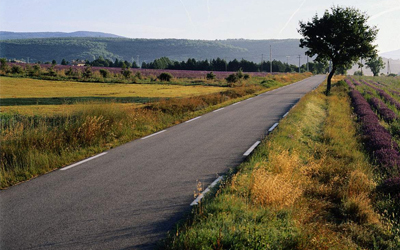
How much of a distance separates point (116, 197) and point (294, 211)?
313cm

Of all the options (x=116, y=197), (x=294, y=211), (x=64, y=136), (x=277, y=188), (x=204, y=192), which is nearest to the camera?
(x=294, y=211)

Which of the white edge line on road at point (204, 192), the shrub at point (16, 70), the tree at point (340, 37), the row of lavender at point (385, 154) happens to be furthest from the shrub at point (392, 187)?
the shrub at point (16, 70)

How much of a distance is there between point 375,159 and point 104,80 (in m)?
38.7

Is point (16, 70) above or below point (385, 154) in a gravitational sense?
above

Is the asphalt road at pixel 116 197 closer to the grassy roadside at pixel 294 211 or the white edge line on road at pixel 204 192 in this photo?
the white edge line on road at pixel 204 192

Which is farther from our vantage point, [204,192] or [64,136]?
[64,136]

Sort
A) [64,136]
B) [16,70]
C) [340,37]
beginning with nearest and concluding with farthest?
[64,136] < [340,37] < [16,70]

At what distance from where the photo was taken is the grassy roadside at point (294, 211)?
4.07 meters

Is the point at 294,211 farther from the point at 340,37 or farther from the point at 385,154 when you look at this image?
the point at 340,37

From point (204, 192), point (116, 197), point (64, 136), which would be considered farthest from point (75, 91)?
point (204, 192)

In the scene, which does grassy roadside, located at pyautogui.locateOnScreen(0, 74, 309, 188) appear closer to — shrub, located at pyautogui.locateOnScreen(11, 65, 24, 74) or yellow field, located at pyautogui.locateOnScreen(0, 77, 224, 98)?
yellow field, located at pyautogui.locateOnScreen(0, 77, 224, 98)

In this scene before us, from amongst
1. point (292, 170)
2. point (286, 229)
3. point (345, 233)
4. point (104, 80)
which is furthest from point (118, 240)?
point (104, 80)

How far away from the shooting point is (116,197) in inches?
234

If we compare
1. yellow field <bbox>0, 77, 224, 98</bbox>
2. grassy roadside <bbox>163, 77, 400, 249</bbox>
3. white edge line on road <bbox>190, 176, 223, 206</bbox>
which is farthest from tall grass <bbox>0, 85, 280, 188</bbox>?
yellow field <bbox>0, 77, 224, 98</bbox>
